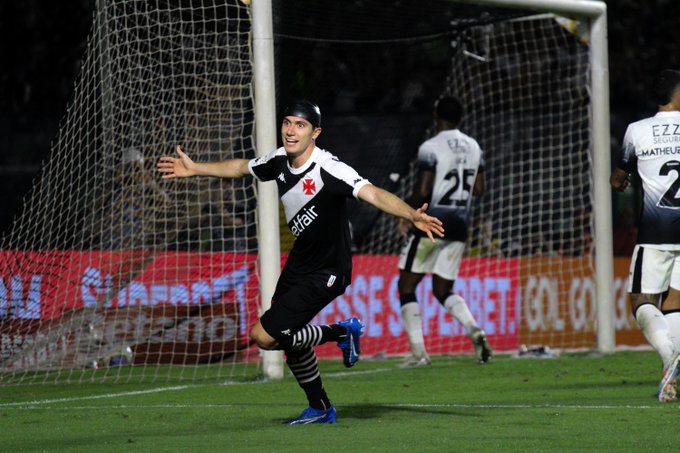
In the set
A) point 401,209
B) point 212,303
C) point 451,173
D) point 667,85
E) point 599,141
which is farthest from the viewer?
point 599,141

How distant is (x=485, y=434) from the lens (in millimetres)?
7062

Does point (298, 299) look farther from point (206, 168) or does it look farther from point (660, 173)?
point (660, 173)

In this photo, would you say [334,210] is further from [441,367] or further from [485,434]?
[441,367]

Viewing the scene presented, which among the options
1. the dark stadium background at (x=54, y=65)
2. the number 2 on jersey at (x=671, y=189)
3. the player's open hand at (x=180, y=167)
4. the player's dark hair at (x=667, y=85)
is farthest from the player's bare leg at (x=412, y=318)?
the player's open hand at (x=180, y=167)

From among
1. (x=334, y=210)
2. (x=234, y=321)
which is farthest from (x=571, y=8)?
(x=334, y=210)

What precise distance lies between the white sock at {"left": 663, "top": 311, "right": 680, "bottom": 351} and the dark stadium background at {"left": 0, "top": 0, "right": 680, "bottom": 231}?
23.0 feet

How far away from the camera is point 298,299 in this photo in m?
7.80

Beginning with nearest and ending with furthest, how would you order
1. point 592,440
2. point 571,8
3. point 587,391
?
point 592,440, point 587,391, point 571,8

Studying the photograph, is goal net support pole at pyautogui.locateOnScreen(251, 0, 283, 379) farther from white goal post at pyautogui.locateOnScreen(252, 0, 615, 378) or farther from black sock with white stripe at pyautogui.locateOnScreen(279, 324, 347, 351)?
white goal post at pyautogui.locateOnScreen(252, 0, 615, 378)

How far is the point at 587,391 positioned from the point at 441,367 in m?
2.51

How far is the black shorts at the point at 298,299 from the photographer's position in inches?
305

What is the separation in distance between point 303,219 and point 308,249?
0.20 metres

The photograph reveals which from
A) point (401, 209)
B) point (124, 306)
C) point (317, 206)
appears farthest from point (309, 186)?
point (124, 306)

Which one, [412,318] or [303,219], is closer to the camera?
[303,219]
